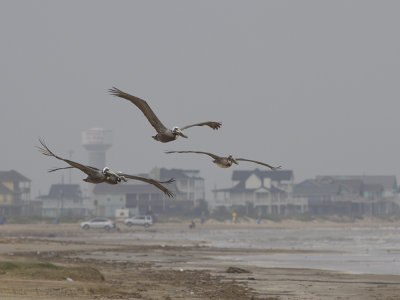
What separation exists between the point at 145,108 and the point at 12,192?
160995mm

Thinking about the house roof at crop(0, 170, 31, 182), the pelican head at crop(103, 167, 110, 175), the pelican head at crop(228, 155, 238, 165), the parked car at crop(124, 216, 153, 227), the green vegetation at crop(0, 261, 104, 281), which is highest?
the house roof at crop(0, 170, 31, 182)

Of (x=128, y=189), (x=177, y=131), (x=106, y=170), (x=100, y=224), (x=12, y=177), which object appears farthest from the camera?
(x=128, y=189)

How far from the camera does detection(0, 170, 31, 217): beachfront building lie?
167125 mm

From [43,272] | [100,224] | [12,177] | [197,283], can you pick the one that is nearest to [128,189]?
[12,177]

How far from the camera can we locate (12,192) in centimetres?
16975

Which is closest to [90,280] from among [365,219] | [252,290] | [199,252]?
[252,290]

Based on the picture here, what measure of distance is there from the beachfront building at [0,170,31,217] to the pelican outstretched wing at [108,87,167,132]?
156174 millimetres

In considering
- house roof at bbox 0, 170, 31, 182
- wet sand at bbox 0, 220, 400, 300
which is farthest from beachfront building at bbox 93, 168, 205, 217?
wet sand at bbox 0, 220, 400, 300

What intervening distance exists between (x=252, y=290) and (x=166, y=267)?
12.7 metres

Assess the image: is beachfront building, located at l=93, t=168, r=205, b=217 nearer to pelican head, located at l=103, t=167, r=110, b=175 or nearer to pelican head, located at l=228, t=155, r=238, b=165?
pelican head, located at l=228, t=155, r=238, b=165

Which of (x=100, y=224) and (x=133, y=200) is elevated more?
(x=133, y=200)

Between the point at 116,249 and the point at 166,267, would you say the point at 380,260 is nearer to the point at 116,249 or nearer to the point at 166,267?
the point at 166,267

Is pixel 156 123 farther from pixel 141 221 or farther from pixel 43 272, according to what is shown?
pixel 141 221

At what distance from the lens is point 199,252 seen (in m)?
58.2
